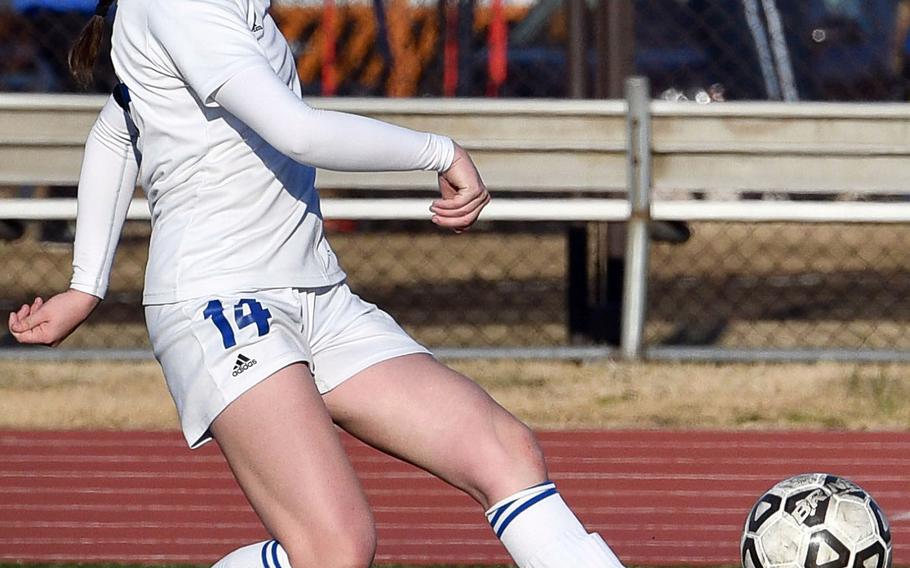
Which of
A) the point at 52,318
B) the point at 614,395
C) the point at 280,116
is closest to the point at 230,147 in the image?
the point at 280,116

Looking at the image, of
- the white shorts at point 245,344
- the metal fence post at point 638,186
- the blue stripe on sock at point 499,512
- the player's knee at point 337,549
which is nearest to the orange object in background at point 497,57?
the metal fence post at point 638,186

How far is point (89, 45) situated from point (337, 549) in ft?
3.94

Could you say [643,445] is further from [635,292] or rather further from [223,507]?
[223,507]

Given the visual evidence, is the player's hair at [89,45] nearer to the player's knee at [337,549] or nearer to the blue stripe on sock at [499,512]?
the player's knee at [337,549]

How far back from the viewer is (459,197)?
2787mm

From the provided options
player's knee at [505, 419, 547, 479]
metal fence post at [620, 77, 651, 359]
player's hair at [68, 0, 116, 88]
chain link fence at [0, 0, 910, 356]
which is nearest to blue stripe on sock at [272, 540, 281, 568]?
player's knee at [505, 419, 547, 479]

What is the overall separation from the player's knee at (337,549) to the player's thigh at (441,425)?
0.25 meters

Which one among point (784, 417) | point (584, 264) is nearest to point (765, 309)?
point (584, 264)

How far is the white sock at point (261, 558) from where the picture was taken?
2855mm

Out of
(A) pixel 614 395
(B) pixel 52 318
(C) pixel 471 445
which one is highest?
(B) pixel 52 318

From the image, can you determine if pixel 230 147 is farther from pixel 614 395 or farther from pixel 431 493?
pixel 614 395

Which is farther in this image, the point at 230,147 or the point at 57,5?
the point at 57,5

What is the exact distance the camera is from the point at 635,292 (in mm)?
7047

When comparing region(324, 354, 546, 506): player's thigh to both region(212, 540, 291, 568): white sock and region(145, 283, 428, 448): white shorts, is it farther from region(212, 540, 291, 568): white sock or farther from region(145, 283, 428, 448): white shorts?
region(212, 540, 291, 568): white sock
